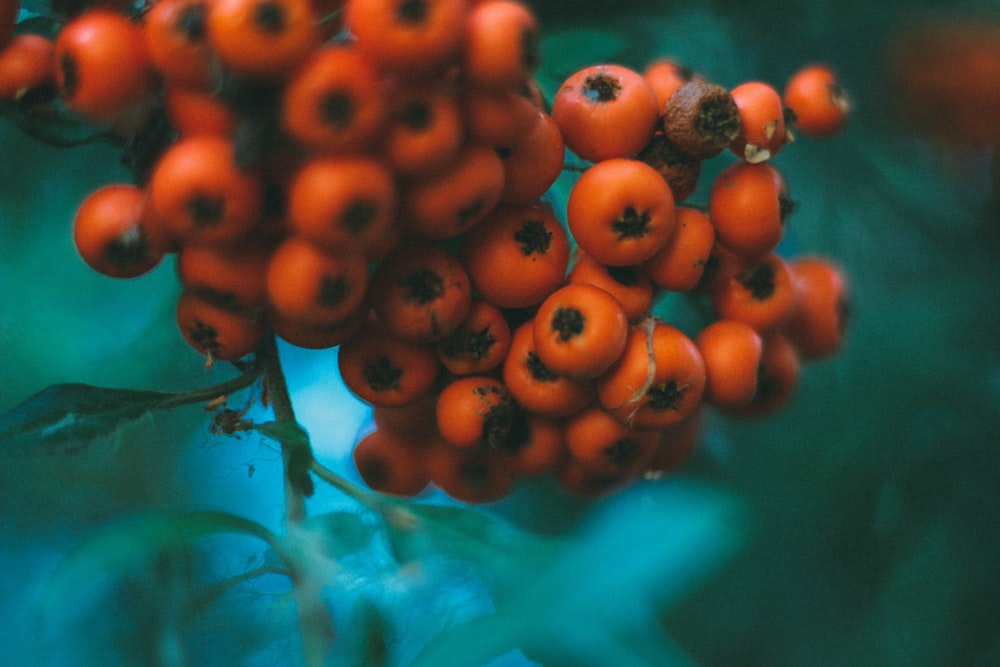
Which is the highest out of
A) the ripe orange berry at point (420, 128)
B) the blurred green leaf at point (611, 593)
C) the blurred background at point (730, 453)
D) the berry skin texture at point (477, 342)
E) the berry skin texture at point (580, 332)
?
the ripe orange berry at point (420, 128)

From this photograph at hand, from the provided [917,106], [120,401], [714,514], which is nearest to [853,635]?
[714,514]

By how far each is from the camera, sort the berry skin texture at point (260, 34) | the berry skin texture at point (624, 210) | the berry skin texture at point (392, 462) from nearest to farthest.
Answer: the berry skin texture at point (260, 34) → the berry skin texture at point (624, 210) → the berry skin texture at point (392, 462)

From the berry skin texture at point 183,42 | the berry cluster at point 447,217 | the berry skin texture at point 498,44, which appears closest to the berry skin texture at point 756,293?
the berry cluster at point 447,217

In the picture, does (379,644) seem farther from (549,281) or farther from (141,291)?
(141,291)

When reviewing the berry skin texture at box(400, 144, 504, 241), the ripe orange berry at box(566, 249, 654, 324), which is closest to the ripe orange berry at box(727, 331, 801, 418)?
the ripe orange berry at box(566, 249, 654, 324)

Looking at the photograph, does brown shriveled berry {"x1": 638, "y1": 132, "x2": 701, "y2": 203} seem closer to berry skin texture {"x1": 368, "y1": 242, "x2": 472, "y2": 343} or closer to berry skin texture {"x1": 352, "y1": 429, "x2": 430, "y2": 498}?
berry skin texture {"x1": 368, "y1": 242, "x2": 472, "y2": 343}

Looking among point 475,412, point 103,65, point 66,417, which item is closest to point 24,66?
point 103,65

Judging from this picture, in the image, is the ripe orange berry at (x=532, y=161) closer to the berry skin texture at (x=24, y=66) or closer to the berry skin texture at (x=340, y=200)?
the berry skin texture at (x=340, y=200)
